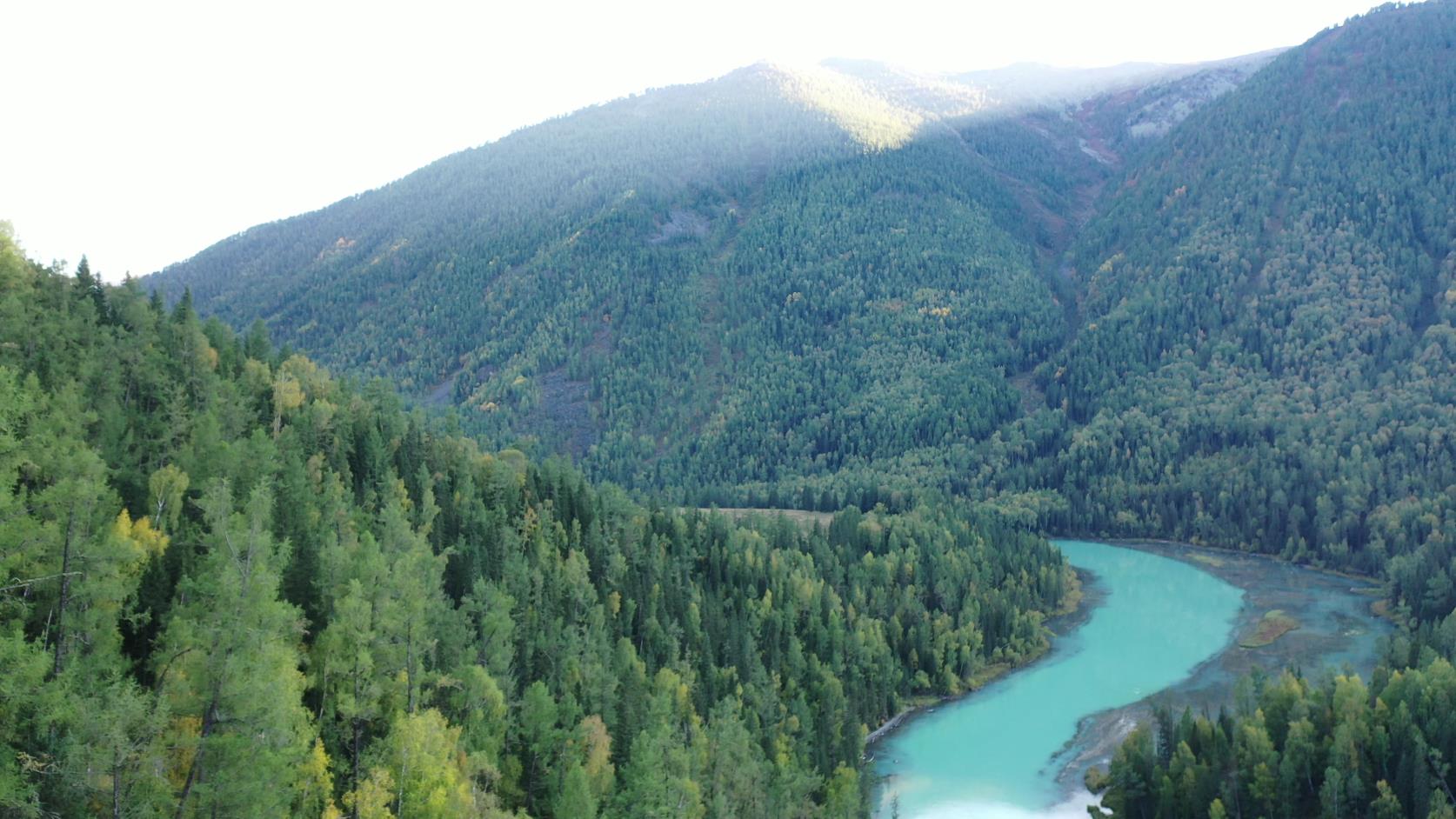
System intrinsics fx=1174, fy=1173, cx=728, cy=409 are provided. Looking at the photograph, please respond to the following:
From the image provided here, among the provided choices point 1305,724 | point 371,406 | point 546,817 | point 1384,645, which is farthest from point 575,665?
point 1384,645

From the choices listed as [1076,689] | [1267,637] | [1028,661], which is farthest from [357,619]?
[1267,637]

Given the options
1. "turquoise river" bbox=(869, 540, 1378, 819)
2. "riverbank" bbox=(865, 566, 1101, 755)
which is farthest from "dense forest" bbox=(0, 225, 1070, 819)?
"turquoise river" bbox=(869, 540, 1378, 819)

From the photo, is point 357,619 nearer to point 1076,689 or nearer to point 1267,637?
point 1076,689

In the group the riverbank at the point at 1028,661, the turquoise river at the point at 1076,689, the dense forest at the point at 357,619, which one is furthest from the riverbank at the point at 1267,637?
the dense forest at the point at 357,619

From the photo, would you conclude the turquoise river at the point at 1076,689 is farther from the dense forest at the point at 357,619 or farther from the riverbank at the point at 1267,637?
the dense forest at the point at 357,619

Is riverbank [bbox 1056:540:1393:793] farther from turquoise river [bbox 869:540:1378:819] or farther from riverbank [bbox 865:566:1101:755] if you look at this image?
riverbank [bbox 865:566:1101:755]

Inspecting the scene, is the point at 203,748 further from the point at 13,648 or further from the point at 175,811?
the point at 13,648
